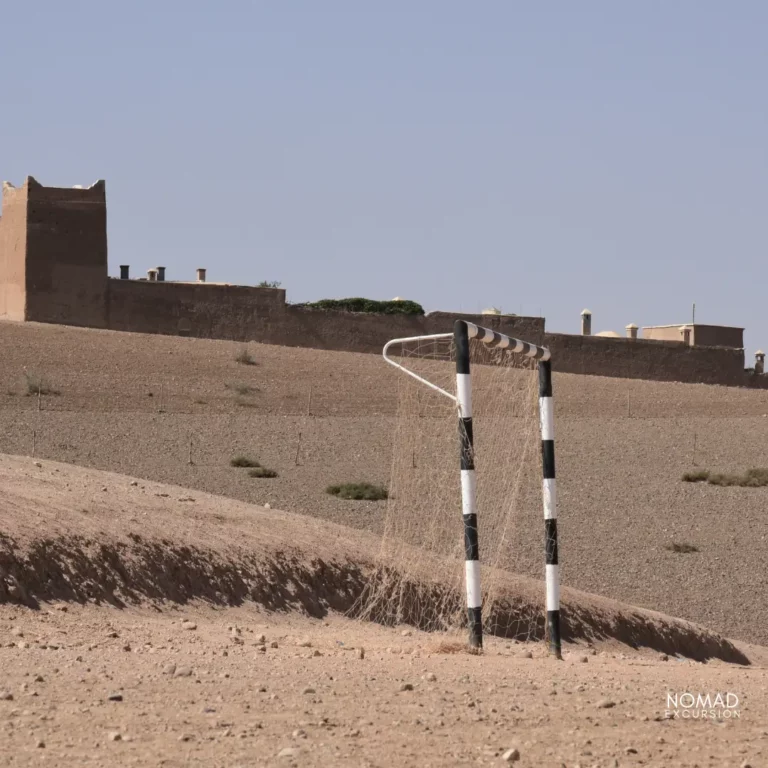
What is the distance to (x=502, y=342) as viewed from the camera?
1066cm

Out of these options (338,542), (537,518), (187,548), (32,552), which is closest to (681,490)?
(537,518)

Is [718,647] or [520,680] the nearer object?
[520,680]

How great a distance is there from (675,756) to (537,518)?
62.7ft

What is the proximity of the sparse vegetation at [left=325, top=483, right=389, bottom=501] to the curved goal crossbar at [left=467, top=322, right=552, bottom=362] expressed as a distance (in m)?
15.3

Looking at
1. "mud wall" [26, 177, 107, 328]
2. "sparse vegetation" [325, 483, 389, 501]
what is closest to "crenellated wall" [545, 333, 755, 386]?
"mud wall" [26, 177, 107, 328]

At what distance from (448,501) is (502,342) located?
135 inches

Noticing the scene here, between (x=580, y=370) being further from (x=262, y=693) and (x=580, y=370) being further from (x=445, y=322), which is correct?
(x=262, y=693)

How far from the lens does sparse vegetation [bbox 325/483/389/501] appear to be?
26.3 metres

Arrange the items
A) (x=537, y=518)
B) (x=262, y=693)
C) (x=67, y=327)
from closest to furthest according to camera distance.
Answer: (x=262, y=693) < (x=537, y=518) < (x=67, y=327)

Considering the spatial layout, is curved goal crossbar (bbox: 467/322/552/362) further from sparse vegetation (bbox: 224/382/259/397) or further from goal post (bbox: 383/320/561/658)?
sparse vegetation (bbox: 224/382/259/397)

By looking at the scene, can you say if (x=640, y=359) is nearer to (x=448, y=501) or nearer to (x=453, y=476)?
(x=448, y=501)

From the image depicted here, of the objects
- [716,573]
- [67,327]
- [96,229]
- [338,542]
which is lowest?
[716,573]

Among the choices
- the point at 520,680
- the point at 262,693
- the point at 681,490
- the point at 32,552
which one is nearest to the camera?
the point at 262,693

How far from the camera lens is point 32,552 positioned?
1053cm
